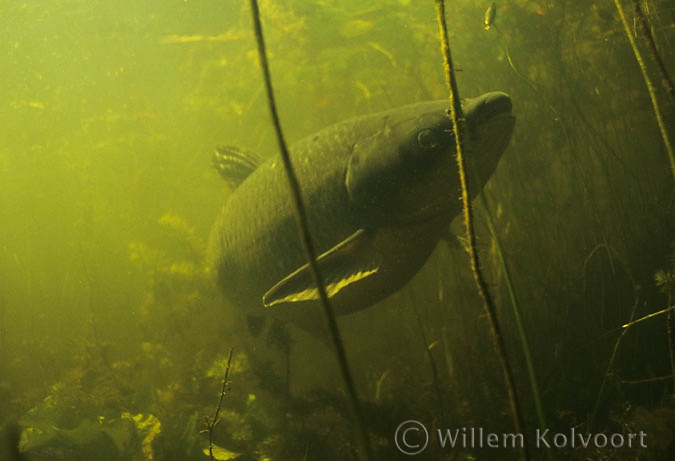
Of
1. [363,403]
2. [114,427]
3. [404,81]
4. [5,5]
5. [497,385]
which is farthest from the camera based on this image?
[5,5]

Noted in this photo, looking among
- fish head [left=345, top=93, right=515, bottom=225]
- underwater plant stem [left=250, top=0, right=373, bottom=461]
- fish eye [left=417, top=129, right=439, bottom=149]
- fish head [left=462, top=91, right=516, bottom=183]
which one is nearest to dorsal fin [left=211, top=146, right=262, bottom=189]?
fish head [left=345, top=93, right=515, bottom=225]

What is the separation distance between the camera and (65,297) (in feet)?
38.7

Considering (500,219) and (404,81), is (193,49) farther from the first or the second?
(500,219)

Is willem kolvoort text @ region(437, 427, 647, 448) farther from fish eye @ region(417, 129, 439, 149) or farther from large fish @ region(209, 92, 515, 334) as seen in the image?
fish eye @ region(417, 129, 439, 149)

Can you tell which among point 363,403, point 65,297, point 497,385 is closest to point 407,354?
point 497,385

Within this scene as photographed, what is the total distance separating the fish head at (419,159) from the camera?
9.55ft

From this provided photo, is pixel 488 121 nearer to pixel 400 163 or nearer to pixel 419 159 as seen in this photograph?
pixel 419 159

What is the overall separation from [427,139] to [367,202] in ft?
2.12

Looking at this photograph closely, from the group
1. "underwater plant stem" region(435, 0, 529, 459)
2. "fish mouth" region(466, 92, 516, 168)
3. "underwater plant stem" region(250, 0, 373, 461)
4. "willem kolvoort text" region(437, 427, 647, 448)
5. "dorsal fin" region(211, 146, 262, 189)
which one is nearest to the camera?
"underwater plant stem" region(250, 0, 373, 461)

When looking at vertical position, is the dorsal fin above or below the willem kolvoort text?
above

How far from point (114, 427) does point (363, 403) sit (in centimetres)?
247

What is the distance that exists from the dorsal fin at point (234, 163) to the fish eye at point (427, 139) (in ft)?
8.85

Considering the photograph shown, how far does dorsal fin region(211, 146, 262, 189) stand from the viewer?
539cm

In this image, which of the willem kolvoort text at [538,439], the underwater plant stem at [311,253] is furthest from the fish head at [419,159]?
the underwater plant stem at [311,253]
